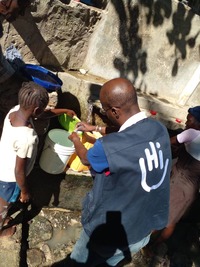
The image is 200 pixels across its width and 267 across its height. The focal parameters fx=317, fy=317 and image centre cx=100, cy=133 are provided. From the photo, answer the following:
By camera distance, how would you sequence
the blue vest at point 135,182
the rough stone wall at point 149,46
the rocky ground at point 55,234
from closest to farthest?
the blue vest at point 135,182
the rocky ground at point 55,234
the rough stone wall at point 149,46

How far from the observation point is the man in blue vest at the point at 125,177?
2.20 meters

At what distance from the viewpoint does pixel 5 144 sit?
9.46ft

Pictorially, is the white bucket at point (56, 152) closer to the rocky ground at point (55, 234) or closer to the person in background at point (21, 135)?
the rocky ground at point (55, 234)

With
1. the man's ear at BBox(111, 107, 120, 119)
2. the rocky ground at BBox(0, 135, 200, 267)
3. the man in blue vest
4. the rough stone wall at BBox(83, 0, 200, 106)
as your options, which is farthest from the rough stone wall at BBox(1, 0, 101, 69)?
the man's ear at BBox(111, 107, 120, 119)

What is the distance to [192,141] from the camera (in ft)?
11.9

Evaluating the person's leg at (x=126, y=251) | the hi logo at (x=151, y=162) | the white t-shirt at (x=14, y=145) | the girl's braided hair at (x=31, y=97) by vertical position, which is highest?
the hi logo at (x=151, y=162)

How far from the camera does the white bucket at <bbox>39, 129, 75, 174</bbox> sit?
3691 millimetres

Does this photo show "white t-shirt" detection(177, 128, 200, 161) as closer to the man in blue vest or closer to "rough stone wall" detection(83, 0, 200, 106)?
the man in blue vest

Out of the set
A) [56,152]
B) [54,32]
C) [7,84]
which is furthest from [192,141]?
[54,32]

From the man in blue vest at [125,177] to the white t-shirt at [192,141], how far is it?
1.18 m

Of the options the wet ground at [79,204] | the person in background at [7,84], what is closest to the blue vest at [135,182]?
the wet ground at [79,204]

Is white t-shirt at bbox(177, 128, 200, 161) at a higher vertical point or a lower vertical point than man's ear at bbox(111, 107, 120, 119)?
lower

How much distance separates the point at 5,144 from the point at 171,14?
3633 mm

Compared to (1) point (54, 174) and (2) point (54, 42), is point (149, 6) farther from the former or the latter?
(1) point (54, 174)
